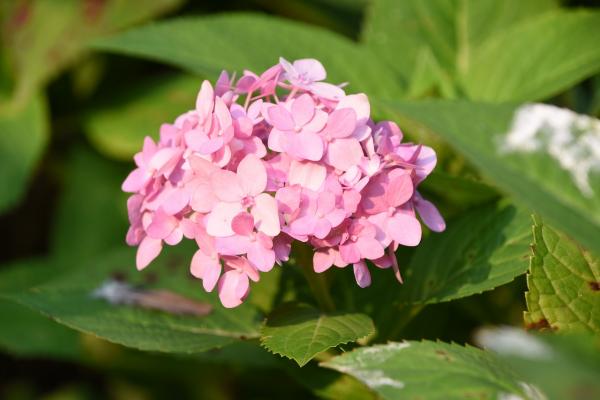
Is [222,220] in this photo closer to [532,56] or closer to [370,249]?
[370,249]

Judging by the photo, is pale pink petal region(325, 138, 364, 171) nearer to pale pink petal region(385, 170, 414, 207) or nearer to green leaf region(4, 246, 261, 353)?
pale pink petal region(385, 170, 414, 207)

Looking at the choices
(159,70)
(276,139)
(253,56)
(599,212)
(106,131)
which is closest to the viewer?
(599,212)

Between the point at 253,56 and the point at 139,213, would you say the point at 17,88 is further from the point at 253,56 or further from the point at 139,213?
the point at 139,213

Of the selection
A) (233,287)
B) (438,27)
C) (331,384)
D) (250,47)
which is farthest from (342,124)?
(438,27)

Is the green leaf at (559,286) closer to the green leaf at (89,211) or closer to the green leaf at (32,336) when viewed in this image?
the green leaf at (32,336)

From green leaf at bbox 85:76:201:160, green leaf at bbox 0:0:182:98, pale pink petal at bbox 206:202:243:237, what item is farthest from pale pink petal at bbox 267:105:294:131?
green leaf at bbox 0:0:182:98

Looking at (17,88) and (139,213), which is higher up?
(139,213)

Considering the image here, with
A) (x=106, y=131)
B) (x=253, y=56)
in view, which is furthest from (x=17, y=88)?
(x=253, y=56)

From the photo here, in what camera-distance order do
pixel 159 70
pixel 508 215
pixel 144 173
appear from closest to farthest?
1. pixel 144 173
2. pixel 508 215
3. pixel 159 70
